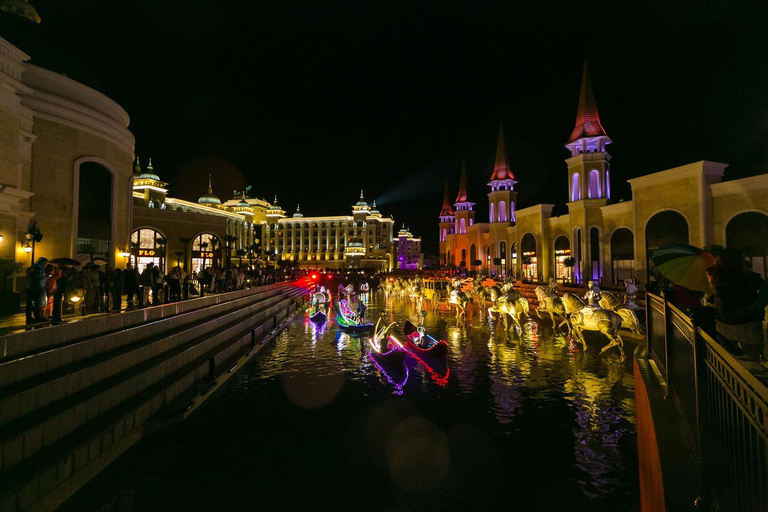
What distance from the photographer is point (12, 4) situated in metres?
11.1

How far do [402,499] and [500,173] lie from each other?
175 ft

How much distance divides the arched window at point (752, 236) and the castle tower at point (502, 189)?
3146 cm

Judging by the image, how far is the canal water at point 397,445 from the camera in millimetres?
4668

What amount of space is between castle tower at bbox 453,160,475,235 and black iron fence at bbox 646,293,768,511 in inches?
2711

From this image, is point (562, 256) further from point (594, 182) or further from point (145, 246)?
point (145, 246)

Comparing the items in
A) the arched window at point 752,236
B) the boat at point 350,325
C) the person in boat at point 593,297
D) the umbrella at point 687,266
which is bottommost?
the boat at point 350,325

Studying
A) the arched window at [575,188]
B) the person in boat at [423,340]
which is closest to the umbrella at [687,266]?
the person in boat at [423,340]

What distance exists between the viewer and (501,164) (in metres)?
54.2

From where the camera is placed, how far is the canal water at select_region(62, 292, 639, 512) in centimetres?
467

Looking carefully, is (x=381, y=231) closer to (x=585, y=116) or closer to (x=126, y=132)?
(x=585, y=116)

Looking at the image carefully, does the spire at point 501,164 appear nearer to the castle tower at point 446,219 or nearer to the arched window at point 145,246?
the castle tower at point 446,219

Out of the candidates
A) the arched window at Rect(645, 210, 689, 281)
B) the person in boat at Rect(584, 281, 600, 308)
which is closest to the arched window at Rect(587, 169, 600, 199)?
the arched window at Rect(645, 210, 689, 281)

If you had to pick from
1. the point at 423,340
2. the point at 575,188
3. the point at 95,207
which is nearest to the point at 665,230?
the point at 575,188

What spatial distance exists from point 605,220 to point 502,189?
23.0 meters
